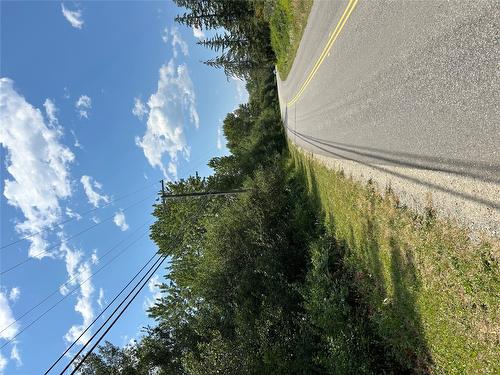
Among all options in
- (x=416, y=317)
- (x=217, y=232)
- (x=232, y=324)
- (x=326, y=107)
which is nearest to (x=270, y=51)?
(x=217, y=232)

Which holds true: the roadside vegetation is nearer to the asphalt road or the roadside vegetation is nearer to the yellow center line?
the asphalt road

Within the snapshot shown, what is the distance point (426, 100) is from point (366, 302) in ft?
20.3

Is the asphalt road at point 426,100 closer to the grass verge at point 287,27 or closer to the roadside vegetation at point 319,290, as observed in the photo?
the roadside vegetation at point 319,290

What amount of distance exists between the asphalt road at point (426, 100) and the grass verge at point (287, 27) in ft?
25.6

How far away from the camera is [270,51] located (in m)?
33.1

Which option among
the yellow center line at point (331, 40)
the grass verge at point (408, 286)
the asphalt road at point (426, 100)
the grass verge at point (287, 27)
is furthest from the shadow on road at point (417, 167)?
the grass verge at point (287, 27)

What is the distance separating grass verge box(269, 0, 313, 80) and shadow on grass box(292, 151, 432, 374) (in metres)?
11.2

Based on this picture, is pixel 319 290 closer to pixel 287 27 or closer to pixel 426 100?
pixel 426 100

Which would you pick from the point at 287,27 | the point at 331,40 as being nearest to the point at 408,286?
the point at 331,40

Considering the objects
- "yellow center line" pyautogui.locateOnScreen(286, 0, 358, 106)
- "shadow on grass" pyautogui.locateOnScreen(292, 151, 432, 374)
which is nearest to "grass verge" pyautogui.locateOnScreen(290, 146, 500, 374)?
"shadow on grass" pyautogui.locateOnScreen(292, 151, 432, 374)

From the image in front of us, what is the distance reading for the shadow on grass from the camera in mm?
8609

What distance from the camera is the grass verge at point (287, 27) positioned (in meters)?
20.1

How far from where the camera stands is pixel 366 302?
36.2ft

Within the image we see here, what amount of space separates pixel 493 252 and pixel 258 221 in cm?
1480
